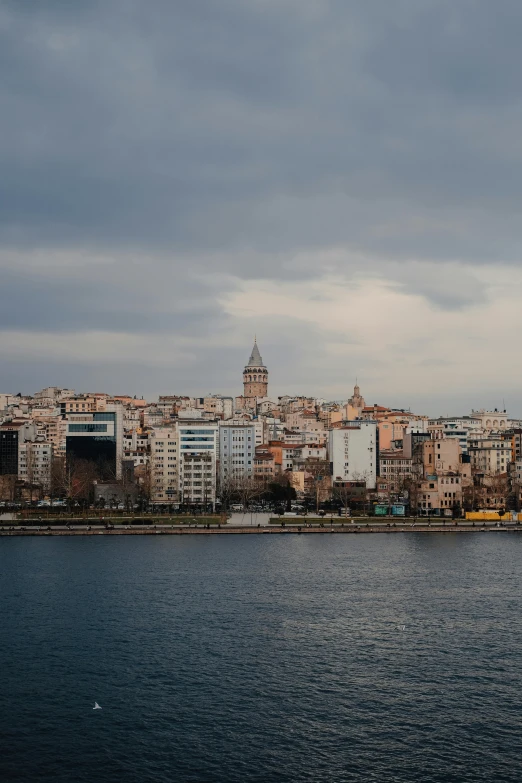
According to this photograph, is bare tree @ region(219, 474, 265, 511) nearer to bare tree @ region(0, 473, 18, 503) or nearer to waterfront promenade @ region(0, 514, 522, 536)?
waterfront promenade @ region(0, 514, 522, 536)

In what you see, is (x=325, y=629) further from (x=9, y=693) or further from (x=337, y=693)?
(x=9, y=693)

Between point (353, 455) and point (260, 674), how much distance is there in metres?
90.1

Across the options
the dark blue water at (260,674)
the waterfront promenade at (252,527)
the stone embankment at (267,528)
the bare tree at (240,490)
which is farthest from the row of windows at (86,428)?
the dark blue water at (260,674)

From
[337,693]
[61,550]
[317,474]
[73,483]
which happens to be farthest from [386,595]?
[317,474]

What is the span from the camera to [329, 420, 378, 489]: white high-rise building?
118m

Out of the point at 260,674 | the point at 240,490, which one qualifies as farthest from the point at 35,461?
the point at 260,674

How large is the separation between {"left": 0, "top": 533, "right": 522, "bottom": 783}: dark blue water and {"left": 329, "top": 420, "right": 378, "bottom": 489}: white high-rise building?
64318 millimetres

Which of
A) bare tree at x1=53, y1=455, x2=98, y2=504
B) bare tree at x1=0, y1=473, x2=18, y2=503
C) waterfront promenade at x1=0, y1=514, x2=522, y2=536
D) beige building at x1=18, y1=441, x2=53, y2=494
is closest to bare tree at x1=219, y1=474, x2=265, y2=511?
waterfront promenade at x1=0, y1=514, x2=522, y2=536

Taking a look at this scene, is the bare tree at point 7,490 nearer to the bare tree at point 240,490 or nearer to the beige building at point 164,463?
the beige building at point 164,463

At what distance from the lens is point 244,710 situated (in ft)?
85.9

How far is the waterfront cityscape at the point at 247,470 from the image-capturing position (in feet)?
331

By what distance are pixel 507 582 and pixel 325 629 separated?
16.4m

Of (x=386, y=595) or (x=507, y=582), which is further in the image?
(x=507, y=582)

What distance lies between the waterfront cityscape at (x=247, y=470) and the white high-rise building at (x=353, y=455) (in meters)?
0.13
